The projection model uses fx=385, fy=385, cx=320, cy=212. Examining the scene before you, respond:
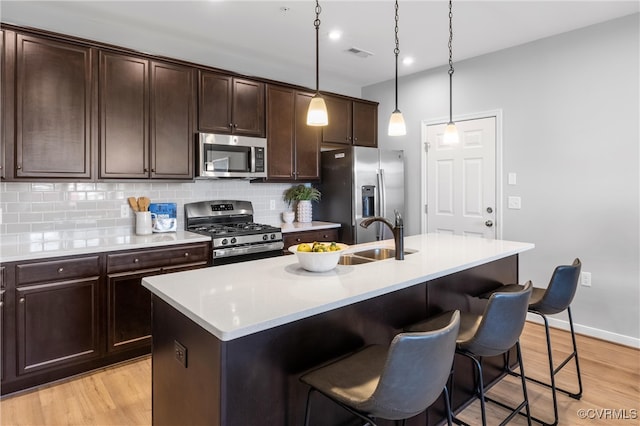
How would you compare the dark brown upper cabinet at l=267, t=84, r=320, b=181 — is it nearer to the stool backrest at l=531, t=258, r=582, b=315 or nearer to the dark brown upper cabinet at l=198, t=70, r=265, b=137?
the dark brown upper cabinet at l=198, t=70, r=265, b=137

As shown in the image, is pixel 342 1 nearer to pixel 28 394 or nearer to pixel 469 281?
pixel 469 281

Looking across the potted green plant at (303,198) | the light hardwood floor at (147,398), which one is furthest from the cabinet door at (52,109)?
the potted green plant at (303,198)

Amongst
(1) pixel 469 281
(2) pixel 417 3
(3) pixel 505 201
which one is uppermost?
(2) pixel 417 3

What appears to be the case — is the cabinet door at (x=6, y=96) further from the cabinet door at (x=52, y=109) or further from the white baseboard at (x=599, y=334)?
the white baseboard at (x=599, y=334)

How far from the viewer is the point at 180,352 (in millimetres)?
1531

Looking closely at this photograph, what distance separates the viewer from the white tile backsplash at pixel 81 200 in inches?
115

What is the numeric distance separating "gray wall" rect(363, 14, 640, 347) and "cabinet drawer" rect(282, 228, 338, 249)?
1.81m

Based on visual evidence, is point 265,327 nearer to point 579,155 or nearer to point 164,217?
point 164,217

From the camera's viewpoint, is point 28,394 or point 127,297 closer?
point 28,394

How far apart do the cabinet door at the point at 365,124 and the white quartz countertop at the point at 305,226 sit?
1.17 meters

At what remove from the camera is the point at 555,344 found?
3.27m

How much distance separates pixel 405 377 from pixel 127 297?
7.78ft

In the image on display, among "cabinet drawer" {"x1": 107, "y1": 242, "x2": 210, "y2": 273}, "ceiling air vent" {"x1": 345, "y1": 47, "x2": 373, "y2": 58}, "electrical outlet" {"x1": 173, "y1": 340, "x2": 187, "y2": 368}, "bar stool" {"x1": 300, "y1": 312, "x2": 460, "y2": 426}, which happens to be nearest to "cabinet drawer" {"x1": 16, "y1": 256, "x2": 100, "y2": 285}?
"cabinet drawer" {"x1": 107, "y1": 242, "x2": 210, "y2": 273}

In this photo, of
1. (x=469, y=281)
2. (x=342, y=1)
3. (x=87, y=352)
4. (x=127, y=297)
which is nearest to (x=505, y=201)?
(x=469, y=281)
